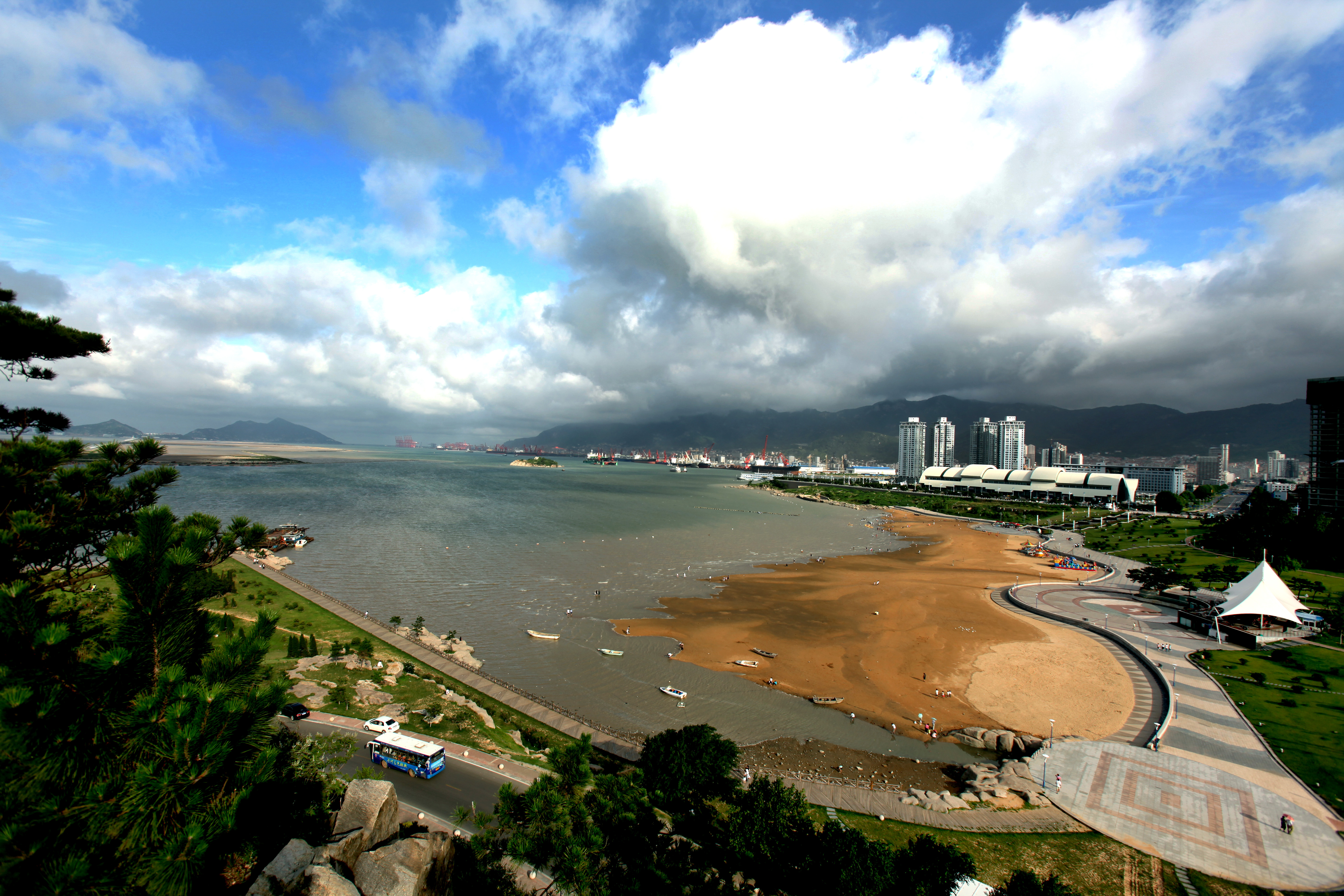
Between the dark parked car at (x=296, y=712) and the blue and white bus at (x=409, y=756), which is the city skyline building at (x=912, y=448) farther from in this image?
the dark parked car at (x=296, y=712)

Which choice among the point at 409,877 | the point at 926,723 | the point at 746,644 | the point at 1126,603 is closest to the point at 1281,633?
the point at 1126,603

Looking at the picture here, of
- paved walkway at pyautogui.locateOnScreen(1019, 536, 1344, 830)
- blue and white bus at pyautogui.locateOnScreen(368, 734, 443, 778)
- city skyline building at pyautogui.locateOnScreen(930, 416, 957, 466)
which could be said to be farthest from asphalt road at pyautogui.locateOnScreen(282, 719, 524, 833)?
city skyline building at pyautogui.locateOnScreen(930, 416, 957, 466)

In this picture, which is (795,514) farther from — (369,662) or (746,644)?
(369,662)

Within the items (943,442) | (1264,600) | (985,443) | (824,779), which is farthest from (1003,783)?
(943,442)

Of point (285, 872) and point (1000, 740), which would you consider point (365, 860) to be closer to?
point (285, 872)

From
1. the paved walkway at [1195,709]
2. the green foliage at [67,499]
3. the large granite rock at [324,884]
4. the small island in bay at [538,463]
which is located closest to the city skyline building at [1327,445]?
the paved walkway at [1195,709]
